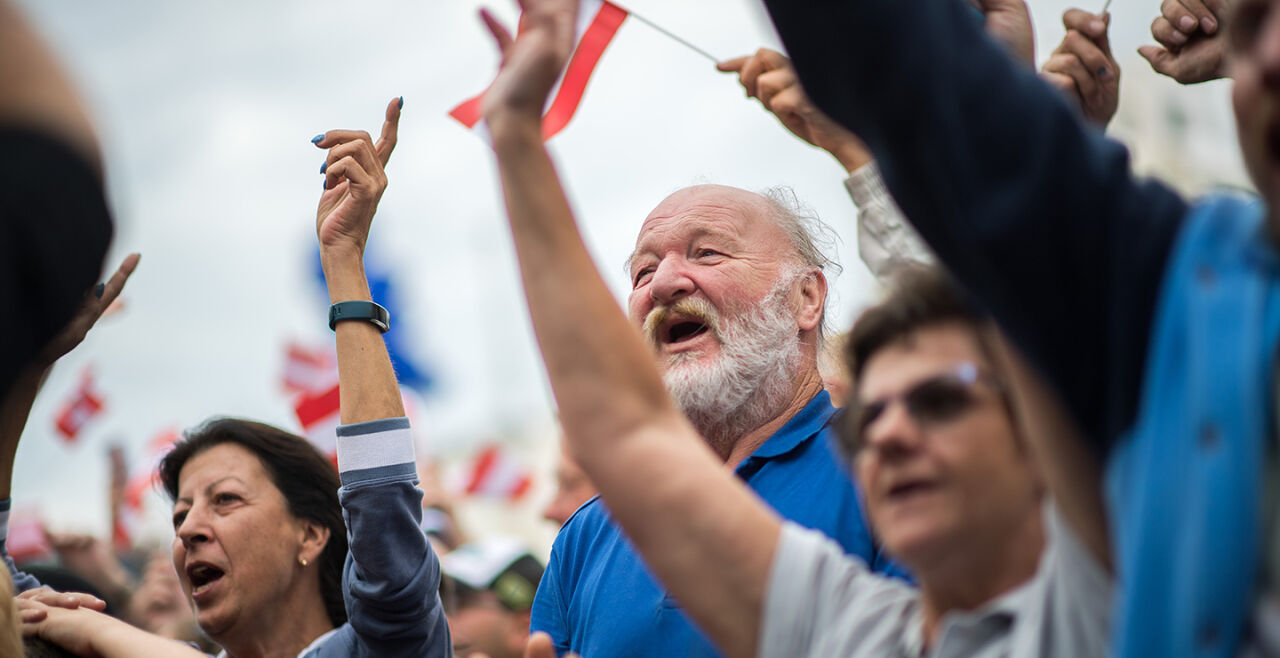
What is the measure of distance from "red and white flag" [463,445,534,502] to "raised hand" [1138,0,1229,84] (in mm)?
13035

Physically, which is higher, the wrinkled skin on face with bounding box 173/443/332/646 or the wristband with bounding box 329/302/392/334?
the wristband with bounding box 329/302/392/334

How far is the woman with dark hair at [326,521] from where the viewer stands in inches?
116

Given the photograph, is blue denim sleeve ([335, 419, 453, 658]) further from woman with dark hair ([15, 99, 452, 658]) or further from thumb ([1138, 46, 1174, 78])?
thumb ([1138, 46, 1174, 78])

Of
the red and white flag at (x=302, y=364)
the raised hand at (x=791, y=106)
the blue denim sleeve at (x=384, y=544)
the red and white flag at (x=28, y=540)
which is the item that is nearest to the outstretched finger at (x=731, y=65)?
the raised hand at (x=791, y=106)

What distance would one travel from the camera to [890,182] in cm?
145

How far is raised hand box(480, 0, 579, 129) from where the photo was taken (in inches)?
65.6

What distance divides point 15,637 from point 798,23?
2032 mm

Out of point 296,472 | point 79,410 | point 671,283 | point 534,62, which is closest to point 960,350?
point 534,62

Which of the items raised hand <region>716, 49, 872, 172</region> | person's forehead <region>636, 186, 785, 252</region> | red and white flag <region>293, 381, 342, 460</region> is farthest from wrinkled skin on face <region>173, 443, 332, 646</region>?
red and white flag <region>293, 381, 342, 460</region>

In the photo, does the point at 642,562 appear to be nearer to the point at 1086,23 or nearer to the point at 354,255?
the point at 354,255

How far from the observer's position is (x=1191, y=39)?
8.70 ft

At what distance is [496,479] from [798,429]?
1260 cm

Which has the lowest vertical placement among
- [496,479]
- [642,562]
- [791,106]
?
[496,479]

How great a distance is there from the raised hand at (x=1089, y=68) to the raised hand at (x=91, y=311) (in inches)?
88.3
